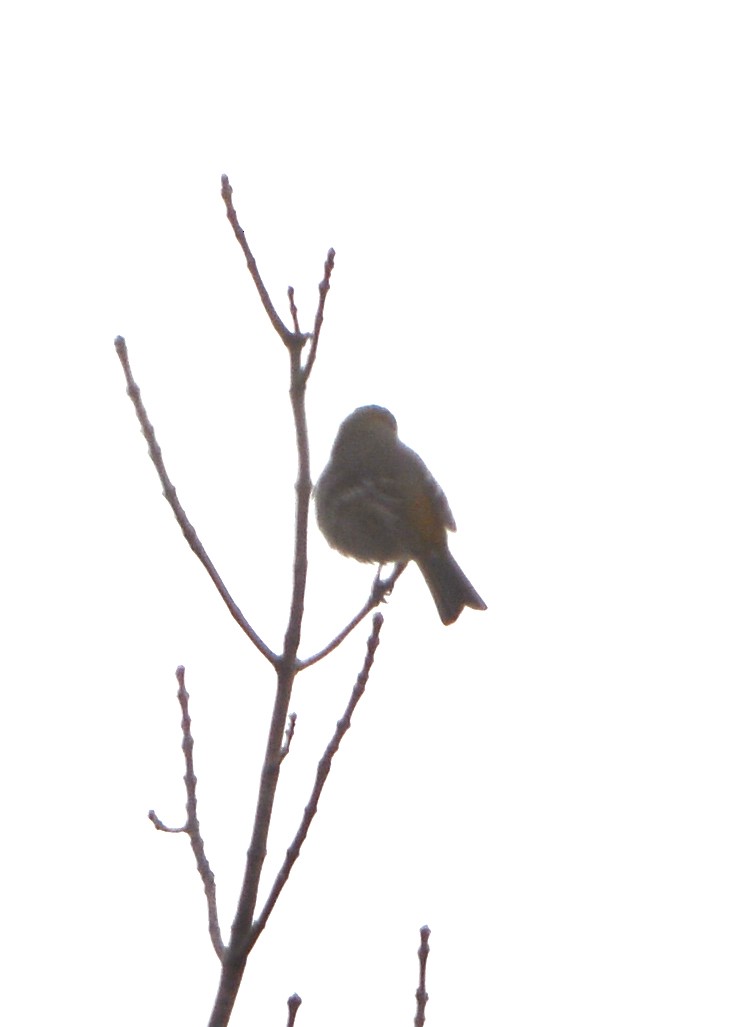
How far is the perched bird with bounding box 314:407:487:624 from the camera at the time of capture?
592 cm

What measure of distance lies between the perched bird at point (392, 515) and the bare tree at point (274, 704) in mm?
3139

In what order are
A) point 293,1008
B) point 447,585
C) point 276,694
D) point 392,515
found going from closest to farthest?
point 293,1008, point 276,694, point 447,585, point 392,515

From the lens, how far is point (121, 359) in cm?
248

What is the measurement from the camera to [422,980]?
2291 mm

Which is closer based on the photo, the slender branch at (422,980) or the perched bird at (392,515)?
the slender branch at (422,980)

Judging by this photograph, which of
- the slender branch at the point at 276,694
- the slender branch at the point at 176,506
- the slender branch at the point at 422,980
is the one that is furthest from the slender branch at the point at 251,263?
the slender branch at the point at 422,980

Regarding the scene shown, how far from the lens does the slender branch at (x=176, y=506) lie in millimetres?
2488

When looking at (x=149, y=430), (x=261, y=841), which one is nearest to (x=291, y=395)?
(x=149, y=430)

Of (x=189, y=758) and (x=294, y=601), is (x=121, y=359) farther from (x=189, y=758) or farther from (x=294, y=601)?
(x=189, y=758)

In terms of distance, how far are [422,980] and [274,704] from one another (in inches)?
19.9

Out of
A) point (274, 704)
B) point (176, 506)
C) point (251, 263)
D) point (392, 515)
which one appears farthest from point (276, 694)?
point (392, 515)

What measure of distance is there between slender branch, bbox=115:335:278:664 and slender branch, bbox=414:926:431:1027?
534mm

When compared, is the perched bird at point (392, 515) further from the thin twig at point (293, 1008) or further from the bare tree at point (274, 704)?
the thin twig at point (293, 1008)

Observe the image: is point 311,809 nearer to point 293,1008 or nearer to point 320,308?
point 293,1008
